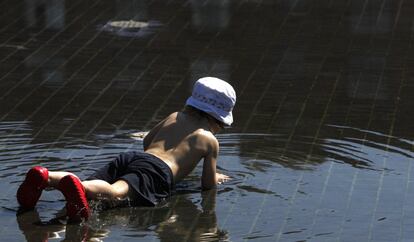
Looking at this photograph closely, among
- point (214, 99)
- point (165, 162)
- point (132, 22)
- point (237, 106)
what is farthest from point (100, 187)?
point (132, 22)

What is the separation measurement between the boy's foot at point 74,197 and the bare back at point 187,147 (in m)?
0.85

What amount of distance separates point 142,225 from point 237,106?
312 cm

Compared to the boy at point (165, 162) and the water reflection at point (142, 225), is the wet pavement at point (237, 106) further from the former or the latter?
the boy at point (165, 162)

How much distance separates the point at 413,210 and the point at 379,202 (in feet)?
0.81

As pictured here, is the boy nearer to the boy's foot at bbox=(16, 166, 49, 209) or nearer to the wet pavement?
the boy's foot at bbox=(16, 166, 49, 209)

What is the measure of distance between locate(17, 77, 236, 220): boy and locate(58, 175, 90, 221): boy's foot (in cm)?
5

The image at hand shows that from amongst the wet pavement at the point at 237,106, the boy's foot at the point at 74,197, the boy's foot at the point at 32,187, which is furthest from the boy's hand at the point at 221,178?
the boy's foot at the point at 32,187

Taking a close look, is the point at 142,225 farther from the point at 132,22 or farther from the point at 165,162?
the point at 132,22

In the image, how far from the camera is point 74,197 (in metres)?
→ 6.63

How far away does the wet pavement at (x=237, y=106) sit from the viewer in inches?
270

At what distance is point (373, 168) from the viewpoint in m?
8.00

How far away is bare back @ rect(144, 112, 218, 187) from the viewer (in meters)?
7.40

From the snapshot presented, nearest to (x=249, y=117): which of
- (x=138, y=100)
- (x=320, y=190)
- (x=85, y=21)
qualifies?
(x=138, y=100)

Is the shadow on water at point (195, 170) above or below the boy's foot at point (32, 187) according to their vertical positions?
below
